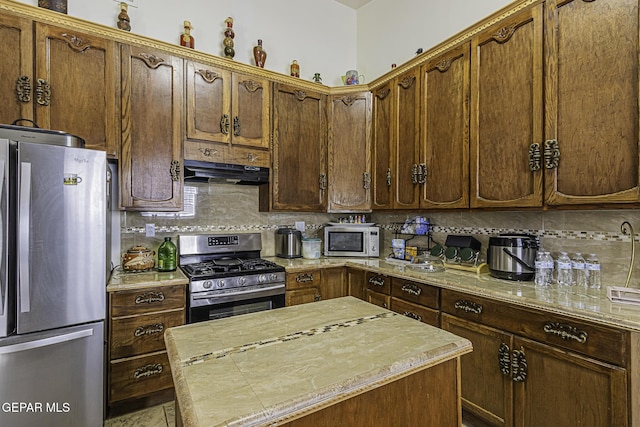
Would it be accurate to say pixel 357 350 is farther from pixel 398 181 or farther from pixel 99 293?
pixel 398 181

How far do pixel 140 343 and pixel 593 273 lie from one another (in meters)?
2.73

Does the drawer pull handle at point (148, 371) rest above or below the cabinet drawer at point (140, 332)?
below

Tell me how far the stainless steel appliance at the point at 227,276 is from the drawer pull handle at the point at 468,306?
1.29 m

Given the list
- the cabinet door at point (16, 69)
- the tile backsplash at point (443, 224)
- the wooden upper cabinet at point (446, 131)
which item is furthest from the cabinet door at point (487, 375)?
the cabinet door at point (16, 69)

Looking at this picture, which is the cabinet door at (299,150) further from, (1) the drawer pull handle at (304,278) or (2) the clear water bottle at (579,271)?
(2) the clear water bottle at (579,271)

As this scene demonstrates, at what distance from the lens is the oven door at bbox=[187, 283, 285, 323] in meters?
2.21

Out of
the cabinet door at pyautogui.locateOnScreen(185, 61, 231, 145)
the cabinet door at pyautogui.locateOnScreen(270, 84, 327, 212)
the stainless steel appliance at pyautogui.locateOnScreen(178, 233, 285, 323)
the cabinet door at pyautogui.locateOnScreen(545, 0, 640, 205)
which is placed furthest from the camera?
the cabinet door at pyautogui.locateOnScreen(270, 84, 327, 212)

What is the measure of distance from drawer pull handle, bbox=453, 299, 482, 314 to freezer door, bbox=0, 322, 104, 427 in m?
2.07

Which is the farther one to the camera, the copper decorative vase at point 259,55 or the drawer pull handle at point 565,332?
the copper decorative vase at point 259,55

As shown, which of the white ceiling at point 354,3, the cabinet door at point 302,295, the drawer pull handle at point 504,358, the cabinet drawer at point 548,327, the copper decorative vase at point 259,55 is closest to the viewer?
the cabinet drawer at point 548,327

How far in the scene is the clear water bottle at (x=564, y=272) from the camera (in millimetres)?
1836

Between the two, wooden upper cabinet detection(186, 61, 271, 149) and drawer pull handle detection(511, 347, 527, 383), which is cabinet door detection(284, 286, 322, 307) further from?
drawer pull handle detection(511, 347, 527, 383)

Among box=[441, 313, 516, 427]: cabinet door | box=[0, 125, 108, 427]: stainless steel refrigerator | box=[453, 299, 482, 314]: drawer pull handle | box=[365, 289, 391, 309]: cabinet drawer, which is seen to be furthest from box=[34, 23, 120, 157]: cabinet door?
box=[441, 313, 516, 427]: cabinet door

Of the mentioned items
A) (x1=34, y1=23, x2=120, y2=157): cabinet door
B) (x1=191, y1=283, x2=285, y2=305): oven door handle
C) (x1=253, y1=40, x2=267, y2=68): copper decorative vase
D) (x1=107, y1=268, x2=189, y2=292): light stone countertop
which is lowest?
(x1=191, y1=283, x2=285, y2=305): oven door handle
